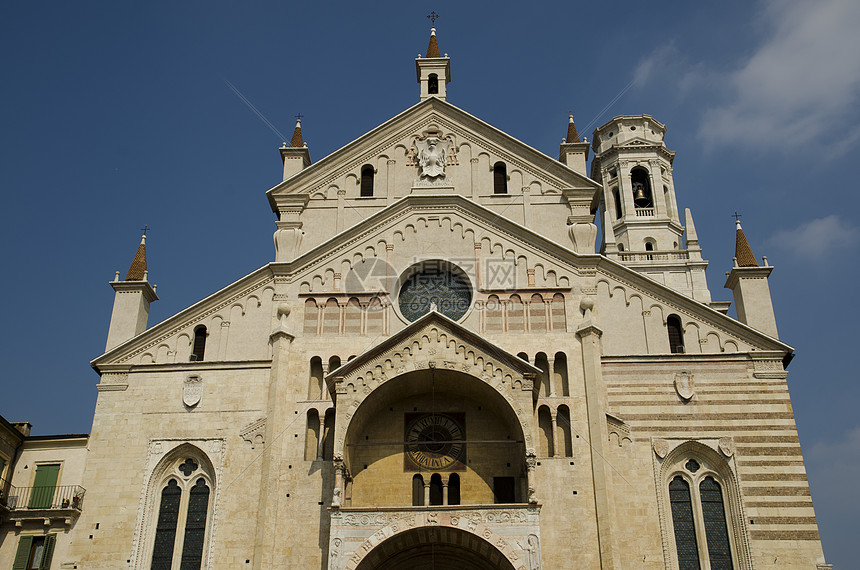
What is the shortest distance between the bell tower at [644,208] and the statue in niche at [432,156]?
1588 cm

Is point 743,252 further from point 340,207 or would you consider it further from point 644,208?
point 644,208

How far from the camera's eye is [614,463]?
22922 millimetres

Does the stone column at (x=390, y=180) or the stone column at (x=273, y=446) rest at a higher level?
the stone column at (x=390, y=180)

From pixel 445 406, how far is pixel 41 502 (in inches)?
442

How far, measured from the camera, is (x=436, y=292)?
26109 mm

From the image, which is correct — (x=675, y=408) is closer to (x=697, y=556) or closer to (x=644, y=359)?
(x=644, y=359)

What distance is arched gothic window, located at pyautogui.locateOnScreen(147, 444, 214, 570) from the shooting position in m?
22.7

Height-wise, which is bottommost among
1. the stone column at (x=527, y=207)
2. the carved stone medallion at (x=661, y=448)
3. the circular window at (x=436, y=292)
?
the carved stone medallion at (x=661, y=448)

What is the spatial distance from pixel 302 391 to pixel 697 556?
11.3 meters

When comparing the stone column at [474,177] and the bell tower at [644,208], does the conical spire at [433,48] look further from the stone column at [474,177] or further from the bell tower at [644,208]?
the bell tower at [644,208]

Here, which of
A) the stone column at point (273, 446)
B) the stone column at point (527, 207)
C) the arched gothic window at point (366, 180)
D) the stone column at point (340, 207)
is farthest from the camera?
the arched gothic window at point (366, 180)

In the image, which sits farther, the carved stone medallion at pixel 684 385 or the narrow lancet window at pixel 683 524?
the carved stone medallion at pixel 684 385

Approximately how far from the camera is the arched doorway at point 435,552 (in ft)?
69.4

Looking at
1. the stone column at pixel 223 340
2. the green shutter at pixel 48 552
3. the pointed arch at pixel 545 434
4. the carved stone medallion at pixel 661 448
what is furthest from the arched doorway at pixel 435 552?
the green shutter at pixel 48 552
